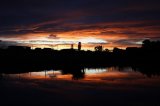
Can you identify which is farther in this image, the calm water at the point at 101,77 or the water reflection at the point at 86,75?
the water reflection at the point at 86,75

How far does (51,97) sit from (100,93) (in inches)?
202

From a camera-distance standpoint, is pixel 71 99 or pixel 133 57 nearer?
pixel 71 99

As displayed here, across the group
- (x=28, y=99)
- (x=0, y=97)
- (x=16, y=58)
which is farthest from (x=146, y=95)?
(x=16, y=58)

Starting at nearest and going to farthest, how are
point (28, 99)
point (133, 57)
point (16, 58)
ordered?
point (28, 99)
point (16, 58)
point (133, 57)

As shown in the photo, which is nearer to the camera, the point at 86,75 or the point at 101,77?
the point at 101,77

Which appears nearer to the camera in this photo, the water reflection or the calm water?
the calm water

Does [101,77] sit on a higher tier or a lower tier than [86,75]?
lower

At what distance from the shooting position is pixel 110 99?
25.3 metres

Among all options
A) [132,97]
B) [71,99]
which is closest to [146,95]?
[132,97]

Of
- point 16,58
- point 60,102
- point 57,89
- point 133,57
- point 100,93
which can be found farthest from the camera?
point 133,57

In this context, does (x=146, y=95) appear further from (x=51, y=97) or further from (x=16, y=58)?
(x=16, y=58)

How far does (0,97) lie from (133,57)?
120m

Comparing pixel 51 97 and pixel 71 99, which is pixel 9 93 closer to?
pixel 51 97

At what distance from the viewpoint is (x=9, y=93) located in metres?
29.4
